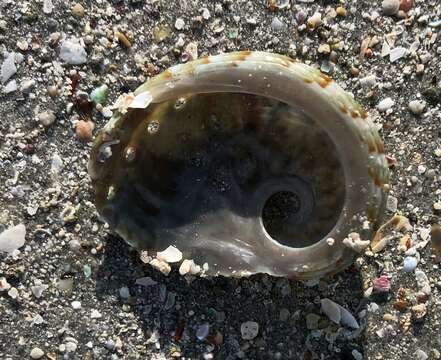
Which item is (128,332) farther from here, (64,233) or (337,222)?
(337,222)

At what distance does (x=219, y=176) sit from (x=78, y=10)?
3.28 ft

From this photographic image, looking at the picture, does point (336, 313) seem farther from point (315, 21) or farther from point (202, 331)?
point (315, 21)

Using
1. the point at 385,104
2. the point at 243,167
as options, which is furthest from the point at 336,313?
the point at 385,104

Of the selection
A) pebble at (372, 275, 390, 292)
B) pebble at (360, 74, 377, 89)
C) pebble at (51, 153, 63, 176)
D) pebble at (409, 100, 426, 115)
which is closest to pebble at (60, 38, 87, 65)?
pebble at (51, 153, 63, 176)

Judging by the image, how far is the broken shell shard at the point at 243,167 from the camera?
2.96 metres

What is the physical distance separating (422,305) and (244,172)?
1052mm

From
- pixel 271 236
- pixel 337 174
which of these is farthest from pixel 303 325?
pixel 337 174

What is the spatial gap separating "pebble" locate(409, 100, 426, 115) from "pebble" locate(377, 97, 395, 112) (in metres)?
0.09

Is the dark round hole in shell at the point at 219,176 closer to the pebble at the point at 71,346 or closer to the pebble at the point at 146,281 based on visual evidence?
the pebble at the point at 146,281

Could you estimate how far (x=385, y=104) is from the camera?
11.1 feet

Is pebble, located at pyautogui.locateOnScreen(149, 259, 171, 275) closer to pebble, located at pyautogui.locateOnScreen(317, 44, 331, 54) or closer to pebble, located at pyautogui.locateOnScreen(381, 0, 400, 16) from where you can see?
pebble, located at pyautogui.locateOnScreen(317, 44, 331, 54)

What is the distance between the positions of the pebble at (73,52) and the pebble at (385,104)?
138 centimetres

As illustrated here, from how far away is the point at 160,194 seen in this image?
3283 mm

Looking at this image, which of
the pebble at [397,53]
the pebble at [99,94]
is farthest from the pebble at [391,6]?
the pebble at [99,94]
